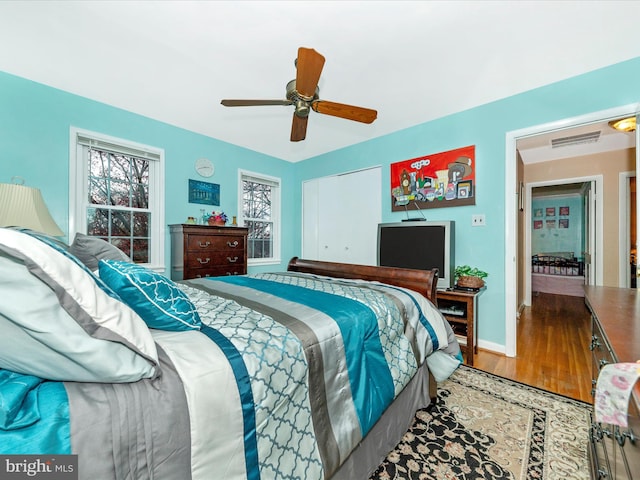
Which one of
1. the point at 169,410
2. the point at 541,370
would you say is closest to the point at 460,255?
the point at 541,370

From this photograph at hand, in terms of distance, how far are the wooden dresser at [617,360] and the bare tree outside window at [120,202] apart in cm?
391

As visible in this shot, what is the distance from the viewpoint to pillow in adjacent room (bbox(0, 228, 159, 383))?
58 cm

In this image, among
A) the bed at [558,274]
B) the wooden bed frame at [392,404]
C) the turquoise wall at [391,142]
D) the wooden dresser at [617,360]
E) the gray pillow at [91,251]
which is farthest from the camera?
the bed at [558,274]

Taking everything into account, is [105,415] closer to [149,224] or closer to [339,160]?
[149,224]

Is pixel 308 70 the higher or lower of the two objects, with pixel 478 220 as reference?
higher

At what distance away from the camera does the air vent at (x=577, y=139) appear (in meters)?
3.44

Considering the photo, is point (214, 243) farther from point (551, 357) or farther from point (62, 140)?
point (551, 357)

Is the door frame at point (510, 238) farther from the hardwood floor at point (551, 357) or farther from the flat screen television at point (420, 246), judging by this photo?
the flat screen television at point (420, 246)

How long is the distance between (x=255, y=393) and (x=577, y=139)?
4.89 metres

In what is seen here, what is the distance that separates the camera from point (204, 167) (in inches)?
145

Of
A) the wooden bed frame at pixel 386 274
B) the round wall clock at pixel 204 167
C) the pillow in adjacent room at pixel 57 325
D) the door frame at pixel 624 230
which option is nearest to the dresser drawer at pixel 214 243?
the round wall clock at pixel 204 167

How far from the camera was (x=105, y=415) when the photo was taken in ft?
1.95

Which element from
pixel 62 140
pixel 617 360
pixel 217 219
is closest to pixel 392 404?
pixel 617 360

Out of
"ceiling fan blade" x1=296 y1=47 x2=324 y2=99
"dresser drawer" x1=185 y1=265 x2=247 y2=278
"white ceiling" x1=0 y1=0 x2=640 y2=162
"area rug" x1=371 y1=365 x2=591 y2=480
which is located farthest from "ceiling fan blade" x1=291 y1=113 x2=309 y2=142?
"area rug" x1=371 y1=365 x2=591 y2=480
